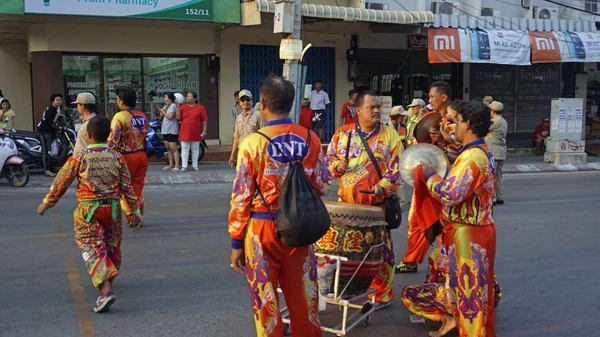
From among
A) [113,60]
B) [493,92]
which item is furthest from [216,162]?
[493,92]

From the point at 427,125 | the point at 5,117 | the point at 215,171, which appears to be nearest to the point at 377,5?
the point at 215,171

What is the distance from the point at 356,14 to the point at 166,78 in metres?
5.41

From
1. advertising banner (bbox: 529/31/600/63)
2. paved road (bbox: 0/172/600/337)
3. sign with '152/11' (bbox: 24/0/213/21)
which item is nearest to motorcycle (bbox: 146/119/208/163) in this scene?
sign with '152/11' (bbox: 24/0/213/21)

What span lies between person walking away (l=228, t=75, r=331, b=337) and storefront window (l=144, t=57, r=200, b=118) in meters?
14.2

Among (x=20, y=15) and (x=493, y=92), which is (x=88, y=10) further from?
(x=493, y=92)

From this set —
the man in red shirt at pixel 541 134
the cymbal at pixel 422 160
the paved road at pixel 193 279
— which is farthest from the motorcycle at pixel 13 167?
the man in red shirt at pixel 541 134

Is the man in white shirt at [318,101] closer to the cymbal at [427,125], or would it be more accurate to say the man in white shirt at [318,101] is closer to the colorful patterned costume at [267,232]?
the cymbal at [427,125]

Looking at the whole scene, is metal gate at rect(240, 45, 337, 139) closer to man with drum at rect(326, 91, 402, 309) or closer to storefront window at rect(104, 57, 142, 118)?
storefront window at rect(104, 57, 142, 118)

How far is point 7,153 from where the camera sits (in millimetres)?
12266

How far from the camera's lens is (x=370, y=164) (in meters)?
5.37

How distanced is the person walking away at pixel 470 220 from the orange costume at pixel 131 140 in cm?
475

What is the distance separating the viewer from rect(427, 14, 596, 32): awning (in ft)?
58.4

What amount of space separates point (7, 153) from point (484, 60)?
1215 centimetres

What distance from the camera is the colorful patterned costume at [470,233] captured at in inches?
167
